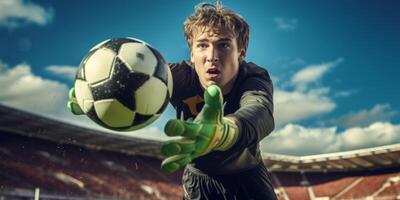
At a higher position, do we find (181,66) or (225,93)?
(181,66)

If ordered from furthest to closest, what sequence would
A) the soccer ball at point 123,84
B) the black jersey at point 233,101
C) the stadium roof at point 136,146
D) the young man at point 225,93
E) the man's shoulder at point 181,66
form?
the stadium roof at point 136,146, the man's shoulder at point 181,66, the young man at point 225,93, the black jersey at point 233,101, the soccer ball at point 123,84

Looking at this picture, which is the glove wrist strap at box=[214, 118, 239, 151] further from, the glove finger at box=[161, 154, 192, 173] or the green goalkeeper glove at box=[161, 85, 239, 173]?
the glove finger at box=[161, 154, 192, 173]

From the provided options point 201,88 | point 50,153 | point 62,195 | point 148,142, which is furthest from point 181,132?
point 148,142

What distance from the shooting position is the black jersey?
2.83 m

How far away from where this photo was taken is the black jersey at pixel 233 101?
283cm

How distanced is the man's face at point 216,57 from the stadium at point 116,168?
680 inches

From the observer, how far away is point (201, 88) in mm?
3635

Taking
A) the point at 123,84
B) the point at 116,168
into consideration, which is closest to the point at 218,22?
the point at 123,84

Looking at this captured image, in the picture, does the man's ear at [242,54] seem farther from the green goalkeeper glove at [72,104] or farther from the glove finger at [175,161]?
the glove finger at [175,161]

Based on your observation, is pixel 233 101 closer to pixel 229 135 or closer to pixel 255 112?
pixel 255 112

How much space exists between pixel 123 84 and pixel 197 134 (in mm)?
955

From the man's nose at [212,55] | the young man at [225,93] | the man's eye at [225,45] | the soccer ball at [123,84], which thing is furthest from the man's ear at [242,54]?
the soccer ball at [123,84]

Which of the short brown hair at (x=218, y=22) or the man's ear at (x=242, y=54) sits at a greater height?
the short brown hair at (x=218, y=22)

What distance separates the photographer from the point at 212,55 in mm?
3213
